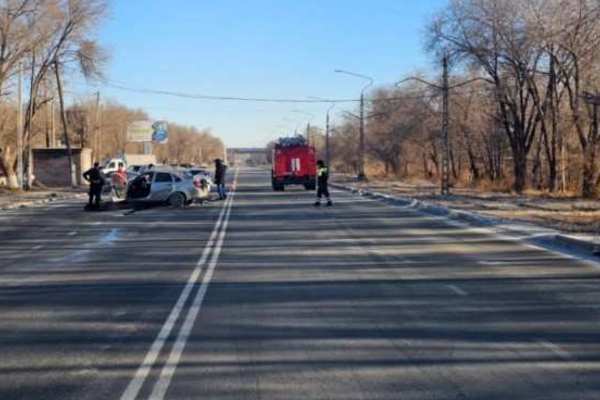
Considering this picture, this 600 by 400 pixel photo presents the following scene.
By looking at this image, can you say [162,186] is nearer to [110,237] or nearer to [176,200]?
[176,200]

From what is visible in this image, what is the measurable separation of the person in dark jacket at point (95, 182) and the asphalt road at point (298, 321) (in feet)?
42.8

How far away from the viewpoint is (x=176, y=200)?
36.2 meters

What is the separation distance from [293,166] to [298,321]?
144 ft

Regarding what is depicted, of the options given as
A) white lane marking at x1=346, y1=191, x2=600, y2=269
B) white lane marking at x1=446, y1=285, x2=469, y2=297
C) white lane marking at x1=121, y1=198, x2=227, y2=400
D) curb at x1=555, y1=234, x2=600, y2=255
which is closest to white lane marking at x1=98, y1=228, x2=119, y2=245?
white lane marking at x1=121, y1=198, x2=227, y2=400

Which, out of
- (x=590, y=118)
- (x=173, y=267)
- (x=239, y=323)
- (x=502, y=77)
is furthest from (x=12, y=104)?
(x=239, y=323)

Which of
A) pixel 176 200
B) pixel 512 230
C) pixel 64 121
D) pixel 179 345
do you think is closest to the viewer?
pixel 179 345

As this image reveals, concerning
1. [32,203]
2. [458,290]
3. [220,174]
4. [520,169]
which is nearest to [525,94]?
[520,169]

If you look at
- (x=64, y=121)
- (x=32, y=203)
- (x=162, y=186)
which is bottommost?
(x=32, y=203)

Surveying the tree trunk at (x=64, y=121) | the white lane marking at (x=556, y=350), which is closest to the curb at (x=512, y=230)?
the white lane marking at (x=556, y=350)

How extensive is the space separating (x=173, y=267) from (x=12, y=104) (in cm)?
6429

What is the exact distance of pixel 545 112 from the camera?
50.8 metres

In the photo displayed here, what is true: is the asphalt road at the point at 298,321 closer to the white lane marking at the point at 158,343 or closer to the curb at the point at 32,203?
the white lane marking at the point at 158,343

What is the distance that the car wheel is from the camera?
3609 centimetres

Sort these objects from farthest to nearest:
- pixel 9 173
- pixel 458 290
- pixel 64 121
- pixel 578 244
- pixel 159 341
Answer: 1. pixel 64 121
2. pixel 9 173
3. pixel 578 244
4. pixel 458 290
5. pixel 159 341
